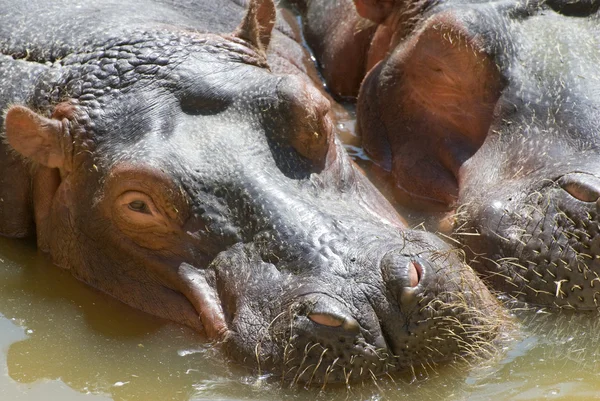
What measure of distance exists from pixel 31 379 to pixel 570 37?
10.7 feet

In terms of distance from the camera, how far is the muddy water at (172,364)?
4219mm

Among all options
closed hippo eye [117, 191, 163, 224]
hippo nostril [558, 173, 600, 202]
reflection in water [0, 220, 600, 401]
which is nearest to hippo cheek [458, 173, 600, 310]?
hippo nostril [558, 173, 600, 202]

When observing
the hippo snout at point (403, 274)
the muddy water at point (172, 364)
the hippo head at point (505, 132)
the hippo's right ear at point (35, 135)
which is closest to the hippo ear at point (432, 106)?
the hippo head at point (505, 132)

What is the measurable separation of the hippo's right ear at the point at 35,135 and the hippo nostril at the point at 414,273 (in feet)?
6.11

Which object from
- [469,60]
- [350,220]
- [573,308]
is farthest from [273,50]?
[573,308]

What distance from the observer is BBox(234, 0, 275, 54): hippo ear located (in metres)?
5.52

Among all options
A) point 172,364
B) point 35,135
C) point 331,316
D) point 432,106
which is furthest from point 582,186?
point 35,135

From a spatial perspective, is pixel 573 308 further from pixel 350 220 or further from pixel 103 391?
pixel 103 391

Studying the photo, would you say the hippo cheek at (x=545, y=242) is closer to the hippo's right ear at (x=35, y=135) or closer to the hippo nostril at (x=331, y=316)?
the hippo nostril at (x=331, y=316)

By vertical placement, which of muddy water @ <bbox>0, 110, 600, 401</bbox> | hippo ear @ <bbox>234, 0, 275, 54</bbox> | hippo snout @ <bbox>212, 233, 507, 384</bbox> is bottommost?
muddy water @ <bbox>0, 110, 600, 401</bbox>

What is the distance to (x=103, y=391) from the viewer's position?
436cm

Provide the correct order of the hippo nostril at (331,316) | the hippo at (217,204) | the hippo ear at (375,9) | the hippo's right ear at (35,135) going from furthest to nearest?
1. the hippo ear at (375,9)
2. the hippo's right ear at (35,135)
3. the hippo at (217,204)
4. the hippo nostril at (331,316)

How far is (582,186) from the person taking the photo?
4.59m

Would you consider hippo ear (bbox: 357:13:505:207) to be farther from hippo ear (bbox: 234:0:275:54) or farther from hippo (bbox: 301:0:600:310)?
hippo ear (bbox: 234:0:275:54)
